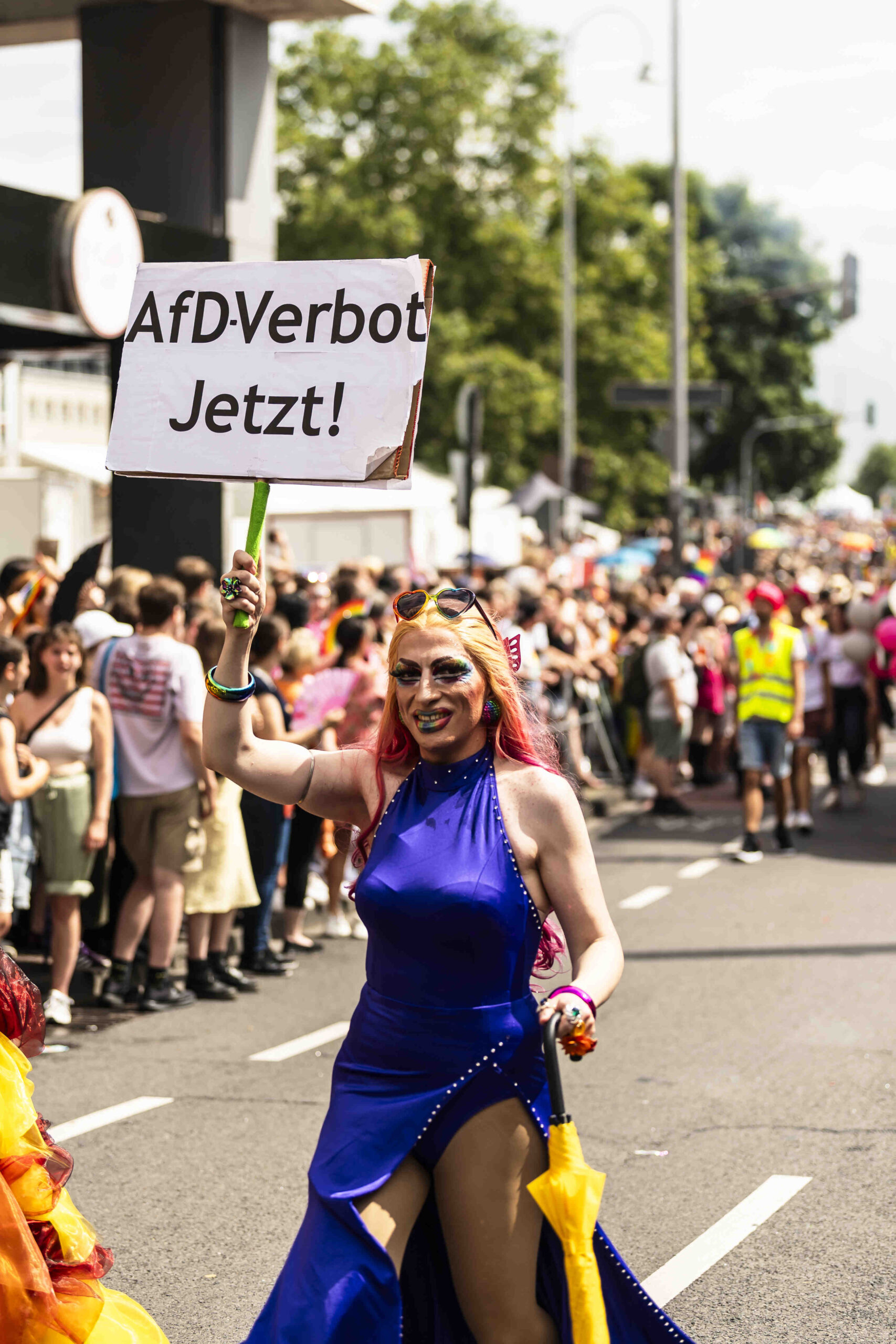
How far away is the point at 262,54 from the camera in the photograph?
14070 mm

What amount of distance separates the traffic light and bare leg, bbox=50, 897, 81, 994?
21.9m

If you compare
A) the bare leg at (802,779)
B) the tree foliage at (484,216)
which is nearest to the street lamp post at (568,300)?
the tree foliage at (484,216)

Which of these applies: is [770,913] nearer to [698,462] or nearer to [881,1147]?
[881,1147]

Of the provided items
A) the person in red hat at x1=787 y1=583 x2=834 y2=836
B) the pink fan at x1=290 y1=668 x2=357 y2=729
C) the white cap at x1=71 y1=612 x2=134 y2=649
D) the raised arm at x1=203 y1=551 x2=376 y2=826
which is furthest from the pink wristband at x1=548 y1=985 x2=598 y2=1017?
the person in red hat at x1=787 y1=583 x2=834 y2=836

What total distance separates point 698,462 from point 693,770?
187 feet

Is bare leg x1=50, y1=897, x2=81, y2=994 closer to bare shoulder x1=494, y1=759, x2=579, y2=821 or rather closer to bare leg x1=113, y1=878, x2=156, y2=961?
bare leg x1=113, y1=878, x2=156, y2=961

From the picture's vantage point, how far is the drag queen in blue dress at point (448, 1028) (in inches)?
122

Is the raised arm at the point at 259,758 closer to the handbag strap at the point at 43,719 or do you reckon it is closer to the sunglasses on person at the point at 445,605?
the sunglasses on person at the point at 445,605

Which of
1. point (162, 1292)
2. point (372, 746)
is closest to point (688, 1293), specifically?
point (162, 1292)

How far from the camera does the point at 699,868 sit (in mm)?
11781

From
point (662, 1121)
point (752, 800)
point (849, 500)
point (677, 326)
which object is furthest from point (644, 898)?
point (849, 500)

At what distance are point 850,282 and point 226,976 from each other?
2141 cm

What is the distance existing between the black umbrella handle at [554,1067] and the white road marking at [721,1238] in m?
1.55

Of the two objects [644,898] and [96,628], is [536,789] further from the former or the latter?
[644,898]
